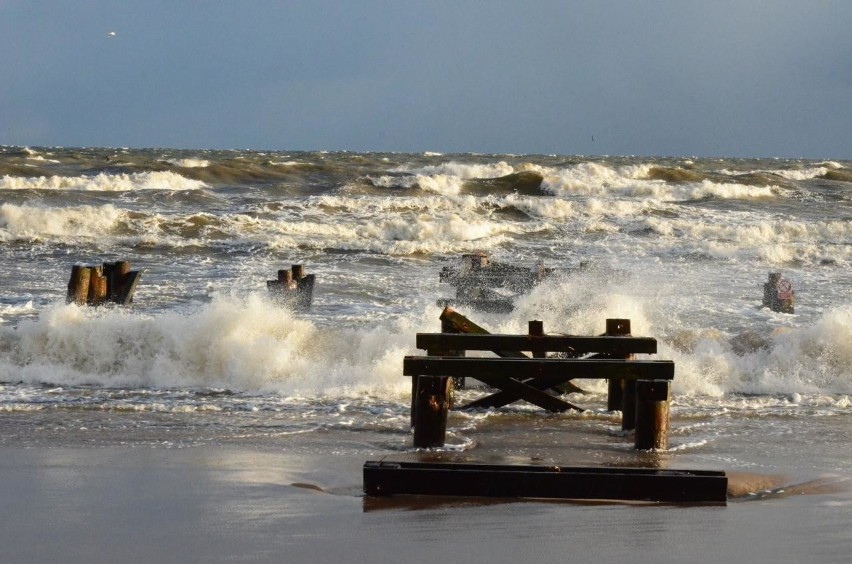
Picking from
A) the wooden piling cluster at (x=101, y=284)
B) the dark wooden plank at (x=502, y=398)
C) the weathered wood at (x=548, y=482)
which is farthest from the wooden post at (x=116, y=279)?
the weathered wood at (x=548, y=482)

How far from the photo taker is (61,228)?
26.9 m

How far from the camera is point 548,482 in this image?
19.3ft

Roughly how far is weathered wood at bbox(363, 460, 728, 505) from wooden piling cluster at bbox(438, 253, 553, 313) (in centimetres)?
756

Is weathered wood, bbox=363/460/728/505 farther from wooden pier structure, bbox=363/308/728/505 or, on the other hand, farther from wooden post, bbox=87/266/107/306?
wooden post, bbox=87/266/107/306

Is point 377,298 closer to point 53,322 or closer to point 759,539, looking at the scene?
point 53,322

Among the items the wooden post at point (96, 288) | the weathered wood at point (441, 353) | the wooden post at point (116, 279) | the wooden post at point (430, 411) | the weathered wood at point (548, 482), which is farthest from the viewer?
the wooden post at point (116, 279)

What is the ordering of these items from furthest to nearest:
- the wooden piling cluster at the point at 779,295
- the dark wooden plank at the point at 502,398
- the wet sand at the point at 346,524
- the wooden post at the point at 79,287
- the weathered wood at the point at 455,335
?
1. the wooden piling cluster at the point at 779,295
2. the wooden post at the point at 79,287
3. the dark wooden plank at the point at 502,398
4. the weathered wood at the point at 455,335
5. the wet sand at the point at 346,524

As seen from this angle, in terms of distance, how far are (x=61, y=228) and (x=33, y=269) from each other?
6758mm

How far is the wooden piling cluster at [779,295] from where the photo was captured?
15570 millimetres

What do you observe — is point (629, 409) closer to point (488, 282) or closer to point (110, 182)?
point (488, 282)

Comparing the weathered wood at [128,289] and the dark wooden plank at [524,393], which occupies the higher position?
the weathered wood at [128,289]

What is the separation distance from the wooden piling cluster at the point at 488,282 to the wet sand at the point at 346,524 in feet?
23.8

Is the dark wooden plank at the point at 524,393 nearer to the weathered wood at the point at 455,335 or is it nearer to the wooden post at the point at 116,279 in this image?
the weathered wood at the point at 455,335

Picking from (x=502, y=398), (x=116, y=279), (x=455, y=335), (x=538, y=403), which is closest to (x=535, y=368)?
(x=455, y=335)
